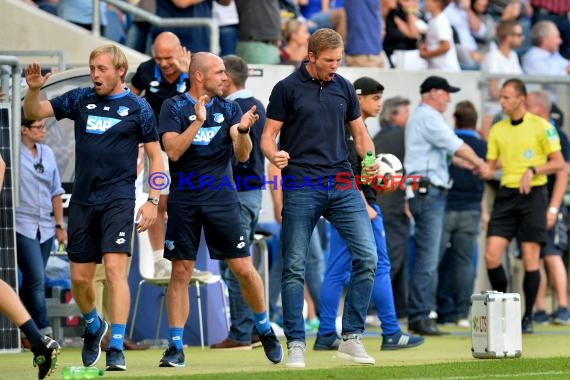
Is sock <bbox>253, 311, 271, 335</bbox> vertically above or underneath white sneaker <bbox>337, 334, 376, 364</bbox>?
above

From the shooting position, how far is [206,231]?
10078mm

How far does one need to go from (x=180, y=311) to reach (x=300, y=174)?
1285mm

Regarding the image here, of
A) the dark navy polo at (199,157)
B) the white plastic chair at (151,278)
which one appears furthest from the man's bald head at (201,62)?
the white plastic chair at (151,278)

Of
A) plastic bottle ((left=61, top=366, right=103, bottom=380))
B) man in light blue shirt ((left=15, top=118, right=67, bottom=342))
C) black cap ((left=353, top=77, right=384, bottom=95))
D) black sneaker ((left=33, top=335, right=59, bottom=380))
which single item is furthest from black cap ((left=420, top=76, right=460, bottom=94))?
black sneaker ((left=33, top=335, right=59, bottom=380))

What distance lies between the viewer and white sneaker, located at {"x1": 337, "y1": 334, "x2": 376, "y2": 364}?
387 inches

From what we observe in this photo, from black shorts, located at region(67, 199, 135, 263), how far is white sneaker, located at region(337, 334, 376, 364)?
161cm

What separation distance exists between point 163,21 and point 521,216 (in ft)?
13.3

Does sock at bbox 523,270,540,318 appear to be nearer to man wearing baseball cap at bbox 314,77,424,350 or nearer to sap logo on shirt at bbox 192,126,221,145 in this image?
man wearing baseball cap at bbox 314,77,424,350

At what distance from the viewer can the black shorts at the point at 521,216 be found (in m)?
13.7

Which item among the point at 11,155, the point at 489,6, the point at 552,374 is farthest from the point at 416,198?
the point at 489,6

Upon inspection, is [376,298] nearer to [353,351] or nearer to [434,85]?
[353,351]

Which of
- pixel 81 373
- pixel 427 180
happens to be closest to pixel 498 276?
Answer: pixel 427 180

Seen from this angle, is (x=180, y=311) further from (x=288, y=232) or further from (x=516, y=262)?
(x=516, y=262)

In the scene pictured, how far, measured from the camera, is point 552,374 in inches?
351
